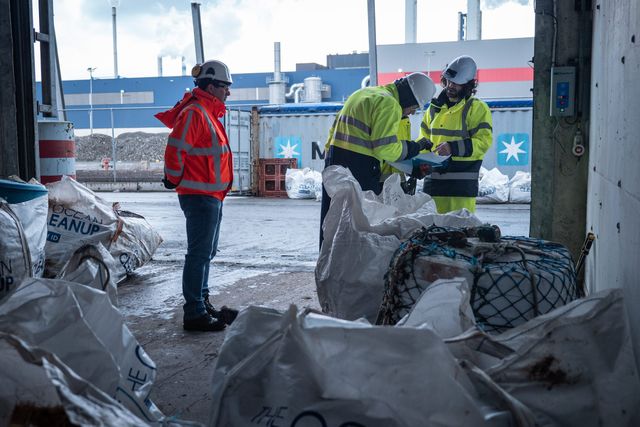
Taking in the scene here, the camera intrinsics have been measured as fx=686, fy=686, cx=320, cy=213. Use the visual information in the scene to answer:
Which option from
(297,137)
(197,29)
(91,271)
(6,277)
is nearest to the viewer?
(91,271)

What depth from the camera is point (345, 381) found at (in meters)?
1.53

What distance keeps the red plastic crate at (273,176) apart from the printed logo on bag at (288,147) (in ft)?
1.08

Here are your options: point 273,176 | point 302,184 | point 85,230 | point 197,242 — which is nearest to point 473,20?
point 273,176

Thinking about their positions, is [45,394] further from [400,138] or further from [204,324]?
[400,138]

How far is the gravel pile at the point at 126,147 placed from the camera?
31.5 m

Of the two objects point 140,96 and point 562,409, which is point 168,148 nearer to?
point 562,409

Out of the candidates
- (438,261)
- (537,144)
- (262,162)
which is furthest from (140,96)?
(438,261)

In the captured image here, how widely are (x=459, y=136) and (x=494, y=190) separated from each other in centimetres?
1034

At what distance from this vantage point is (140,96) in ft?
A: 106

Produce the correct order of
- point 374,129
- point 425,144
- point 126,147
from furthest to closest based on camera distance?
point 126,147, point 425,144, point 374,129

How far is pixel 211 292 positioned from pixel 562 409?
4296 mm

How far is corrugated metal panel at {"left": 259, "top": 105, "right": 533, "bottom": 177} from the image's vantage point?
54.6ft

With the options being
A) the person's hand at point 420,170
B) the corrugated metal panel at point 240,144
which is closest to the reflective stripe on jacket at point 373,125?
the person's hand at point 420,170

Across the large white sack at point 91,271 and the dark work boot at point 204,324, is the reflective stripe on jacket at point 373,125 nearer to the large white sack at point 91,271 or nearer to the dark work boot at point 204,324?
the dark work boot at point 204,324
